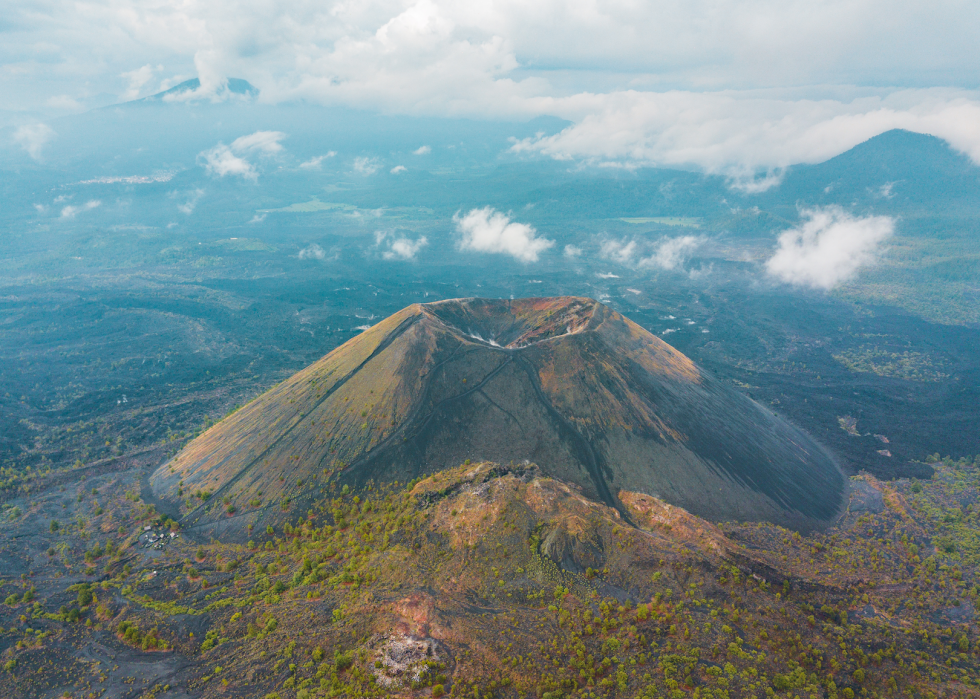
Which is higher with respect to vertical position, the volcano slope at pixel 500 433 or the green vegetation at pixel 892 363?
the volcano slope at pixel 500 433

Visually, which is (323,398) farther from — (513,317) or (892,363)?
(892,363)

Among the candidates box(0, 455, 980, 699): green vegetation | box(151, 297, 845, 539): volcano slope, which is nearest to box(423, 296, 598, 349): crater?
box(151, 297, 845, 539): volcano slope

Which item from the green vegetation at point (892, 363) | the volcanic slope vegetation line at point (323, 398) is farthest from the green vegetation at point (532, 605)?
the green vegetation at point (892, 363)

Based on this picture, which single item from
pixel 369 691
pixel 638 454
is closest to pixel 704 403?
pixel 638 454

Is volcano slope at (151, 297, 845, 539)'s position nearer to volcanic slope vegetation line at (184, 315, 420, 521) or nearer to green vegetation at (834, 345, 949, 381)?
volcanic slope vegetation line at (184, 315, 420, 521)

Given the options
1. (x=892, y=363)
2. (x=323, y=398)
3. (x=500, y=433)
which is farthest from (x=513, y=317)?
(x=892, y=363)

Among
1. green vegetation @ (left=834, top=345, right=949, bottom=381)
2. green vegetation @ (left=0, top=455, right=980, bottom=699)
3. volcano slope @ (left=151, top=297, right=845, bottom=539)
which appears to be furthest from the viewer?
green vegetation @ (left=834, top=345, right=949, bottom=381)

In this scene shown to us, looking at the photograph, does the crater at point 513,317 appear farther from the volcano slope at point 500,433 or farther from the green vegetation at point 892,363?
the green vegetation at point 892,363
